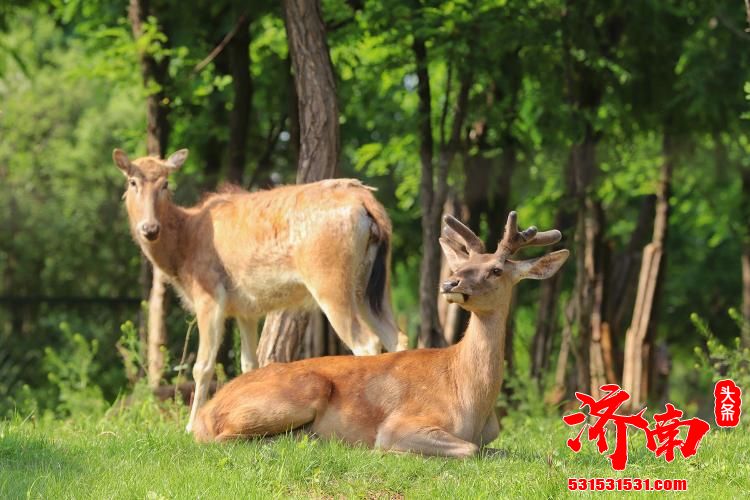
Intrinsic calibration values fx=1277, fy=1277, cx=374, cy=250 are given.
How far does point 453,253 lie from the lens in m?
9.09

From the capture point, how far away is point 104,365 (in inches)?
794

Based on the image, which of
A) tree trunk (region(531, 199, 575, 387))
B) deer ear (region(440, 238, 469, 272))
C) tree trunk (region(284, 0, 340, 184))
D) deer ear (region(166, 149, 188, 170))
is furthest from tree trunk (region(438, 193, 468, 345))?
deer ear (region(440, 238, 469, 272))

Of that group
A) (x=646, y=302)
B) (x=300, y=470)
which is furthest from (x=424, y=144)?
(x=300, y=470)

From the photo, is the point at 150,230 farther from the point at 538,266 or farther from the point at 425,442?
the point at 538,266

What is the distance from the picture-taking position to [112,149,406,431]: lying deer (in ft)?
34.7

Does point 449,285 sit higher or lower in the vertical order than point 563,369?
higher

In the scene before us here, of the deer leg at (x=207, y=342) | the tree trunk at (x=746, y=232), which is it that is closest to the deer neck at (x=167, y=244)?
the deer leg at (x=207, y=342)

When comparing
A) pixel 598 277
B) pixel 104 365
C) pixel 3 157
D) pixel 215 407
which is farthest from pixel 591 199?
pixel 3 157

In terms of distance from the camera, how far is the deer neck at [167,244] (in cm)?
1166

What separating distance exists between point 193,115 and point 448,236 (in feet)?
31.5

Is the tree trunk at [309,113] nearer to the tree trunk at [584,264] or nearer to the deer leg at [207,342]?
the deer leg at [207,342]

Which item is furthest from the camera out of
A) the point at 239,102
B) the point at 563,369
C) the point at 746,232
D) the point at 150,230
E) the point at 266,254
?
the point at 563,369

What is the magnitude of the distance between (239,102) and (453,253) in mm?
8279

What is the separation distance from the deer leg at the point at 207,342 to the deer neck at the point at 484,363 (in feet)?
9.27
